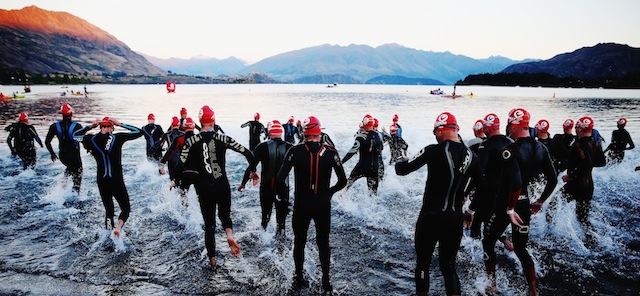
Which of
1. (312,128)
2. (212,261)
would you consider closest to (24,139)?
(212,261)

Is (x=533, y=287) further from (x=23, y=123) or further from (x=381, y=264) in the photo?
(x=23, y=123)

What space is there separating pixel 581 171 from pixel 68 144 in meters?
11.1

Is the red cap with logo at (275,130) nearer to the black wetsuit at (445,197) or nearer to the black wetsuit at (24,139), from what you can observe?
the black wetsuit at (445,197)

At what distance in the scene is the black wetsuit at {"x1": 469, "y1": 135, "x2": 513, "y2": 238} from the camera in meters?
5.16

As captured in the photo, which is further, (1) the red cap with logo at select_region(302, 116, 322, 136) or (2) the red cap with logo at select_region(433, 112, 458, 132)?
(1) the red cap with logo at select_region(302, 116, 322, 136)

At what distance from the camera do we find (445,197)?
3.88 meters

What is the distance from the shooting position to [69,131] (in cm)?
823

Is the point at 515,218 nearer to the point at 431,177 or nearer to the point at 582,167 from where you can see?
the point at 431,177

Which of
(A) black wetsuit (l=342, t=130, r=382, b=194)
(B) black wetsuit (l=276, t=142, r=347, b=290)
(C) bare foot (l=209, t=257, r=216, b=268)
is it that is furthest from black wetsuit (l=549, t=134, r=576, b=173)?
(C) bare foot (l=209, t=257, r=216, b=268)

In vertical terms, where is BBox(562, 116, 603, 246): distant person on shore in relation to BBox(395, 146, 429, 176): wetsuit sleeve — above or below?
below

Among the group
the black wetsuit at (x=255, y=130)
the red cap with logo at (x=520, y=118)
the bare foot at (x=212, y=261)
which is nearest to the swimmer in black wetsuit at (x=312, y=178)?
the bare foot at (x=212, y=261)

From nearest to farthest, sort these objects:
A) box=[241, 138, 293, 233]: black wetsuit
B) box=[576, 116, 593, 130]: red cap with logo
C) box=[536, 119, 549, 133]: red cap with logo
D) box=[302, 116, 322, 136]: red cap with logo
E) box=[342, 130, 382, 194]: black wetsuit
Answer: box=[302, 116, 322, 136]: red cap with logo → box=[241, 138, 293, 233]: black wetsuit → box=[576, 116, 593, 130]: red cap with logo → box=[536, 119, 549, 133]: red cap with logo → box=[342, 130, 382, 194]: black wetsuit

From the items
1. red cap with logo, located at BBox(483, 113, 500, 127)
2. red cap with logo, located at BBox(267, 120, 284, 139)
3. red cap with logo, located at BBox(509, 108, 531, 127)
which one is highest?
red cap with logo, located at BBox(509, 108, 531, 127)

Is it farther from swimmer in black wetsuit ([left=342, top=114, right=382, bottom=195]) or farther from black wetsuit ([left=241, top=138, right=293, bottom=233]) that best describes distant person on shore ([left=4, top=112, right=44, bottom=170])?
swimmer in black wetsuit ([left=342, top=114, right=382, bottom=195])
